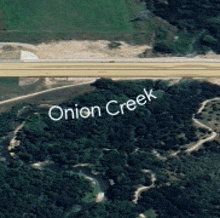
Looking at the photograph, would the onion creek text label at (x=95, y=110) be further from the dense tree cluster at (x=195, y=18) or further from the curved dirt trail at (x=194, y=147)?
the dense tree cluster at (x=195, y=18)

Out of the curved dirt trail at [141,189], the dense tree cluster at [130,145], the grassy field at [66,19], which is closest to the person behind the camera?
the dense tree cluster at [130,145]

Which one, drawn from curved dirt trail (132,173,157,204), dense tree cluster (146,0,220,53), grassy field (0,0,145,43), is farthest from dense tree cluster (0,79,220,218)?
grassy field (0,0,145,43)

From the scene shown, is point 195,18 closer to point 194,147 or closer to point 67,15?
point 67,15

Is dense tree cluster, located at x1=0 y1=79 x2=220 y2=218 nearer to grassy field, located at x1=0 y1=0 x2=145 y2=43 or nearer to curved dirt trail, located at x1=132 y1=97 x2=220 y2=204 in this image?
curved dirt trail, located at x1=132 y1=97 x2=220 y2=204

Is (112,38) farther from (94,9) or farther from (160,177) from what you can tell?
(160,177)

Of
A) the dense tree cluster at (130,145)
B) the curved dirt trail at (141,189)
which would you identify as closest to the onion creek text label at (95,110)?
the dense tree cluster at (130,145)

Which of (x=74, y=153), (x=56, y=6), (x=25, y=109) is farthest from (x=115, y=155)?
(x=56, y=6)
